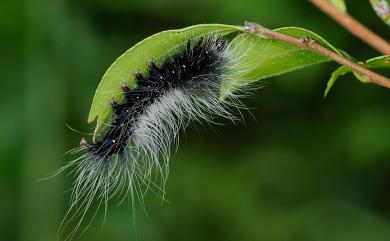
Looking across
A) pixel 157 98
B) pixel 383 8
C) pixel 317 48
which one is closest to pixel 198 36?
pixel 317 48

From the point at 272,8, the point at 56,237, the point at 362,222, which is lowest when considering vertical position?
the point at 362,222

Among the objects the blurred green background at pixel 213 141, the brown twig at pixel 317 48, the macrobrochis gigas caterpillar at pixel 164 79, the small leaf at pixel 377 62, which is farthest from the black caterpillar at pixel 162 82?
the blurred green background at pixel 213 141

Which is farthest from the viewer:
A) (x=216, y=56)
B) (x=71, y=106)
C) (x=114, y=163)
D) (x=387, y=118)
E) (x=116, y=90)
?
(x=71, y=106)

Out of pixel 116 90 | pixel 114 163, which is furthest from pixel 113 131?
pixel 116 90

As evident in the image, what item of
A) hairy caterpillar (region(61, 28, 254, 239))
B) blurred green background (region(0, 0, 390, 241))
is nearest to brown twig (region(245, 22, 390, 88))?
hairy caterpillar (region(61, 28, 254, 239))

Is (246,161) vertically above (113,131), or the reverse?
(113,131)

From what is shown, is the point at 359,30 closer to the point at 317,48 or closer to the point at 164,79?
the point at 317,48

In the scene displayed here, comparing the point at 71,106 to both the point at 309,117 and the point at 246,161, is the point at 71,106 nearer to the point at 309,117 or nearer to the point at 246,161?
the point at 246,161
